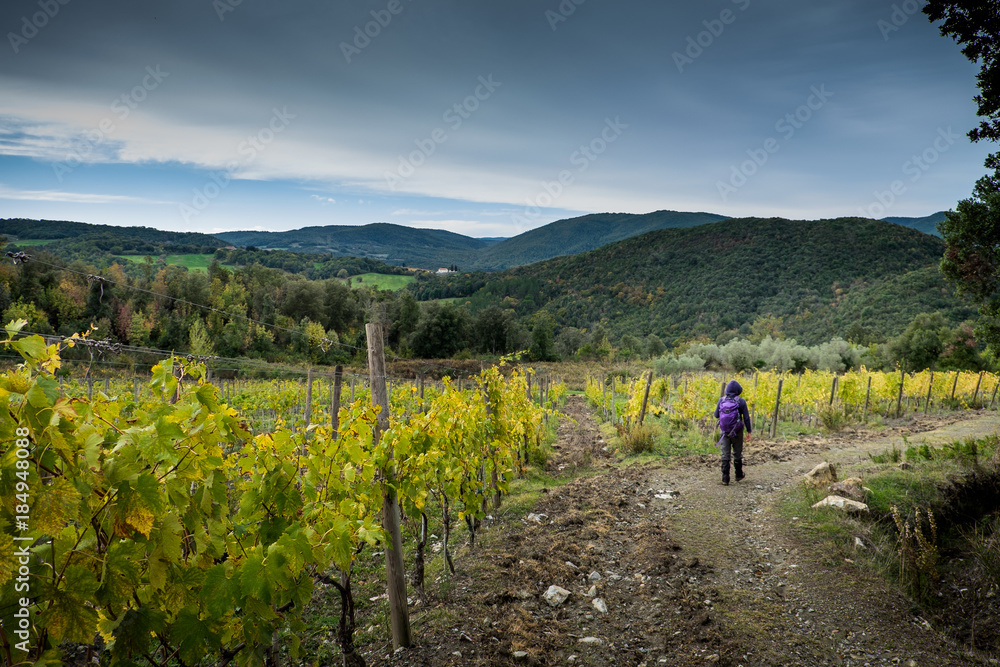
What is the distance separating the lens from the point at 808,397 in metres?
15.4

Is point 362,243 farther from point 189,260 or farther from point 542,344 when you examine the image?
point 542,344

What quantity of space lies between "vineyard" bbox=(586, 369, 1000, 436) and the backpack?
3.35 m

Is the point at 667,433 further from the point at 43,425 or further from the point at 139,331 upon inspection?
the point at 139,331

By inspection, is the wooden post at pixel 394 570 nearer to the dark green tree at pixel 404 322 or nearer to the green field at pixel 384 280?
the dark green tree at pixel 404 322

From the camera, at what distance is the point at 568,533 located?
5.66 m

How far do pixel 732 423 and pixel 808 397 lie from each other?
34.1 ft

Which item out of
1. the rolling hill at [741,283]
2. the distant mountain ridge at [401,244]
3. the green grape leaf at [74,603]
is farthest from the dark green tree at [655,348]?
the distant mountain ridge at [401,244]

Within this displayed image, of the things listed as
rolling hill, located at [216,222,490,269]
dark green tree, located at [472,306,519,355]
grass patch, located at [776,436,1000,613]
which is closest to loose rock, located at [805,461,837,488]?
grass patch, located at [776,436,1000,613]

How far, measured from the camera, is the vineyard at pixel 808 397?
1366 centimetres

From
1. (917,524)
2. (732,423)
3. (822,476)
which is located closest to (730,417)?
(732,423)

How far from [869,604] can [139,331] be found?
35679 mm

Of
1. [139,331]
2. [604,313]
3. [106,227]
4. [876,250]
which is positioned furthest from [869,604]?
[106,227]

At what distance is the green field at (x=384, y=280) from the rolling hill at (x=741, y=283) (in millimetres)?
5468

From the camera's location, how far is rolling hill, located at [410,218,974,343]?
5338cm
